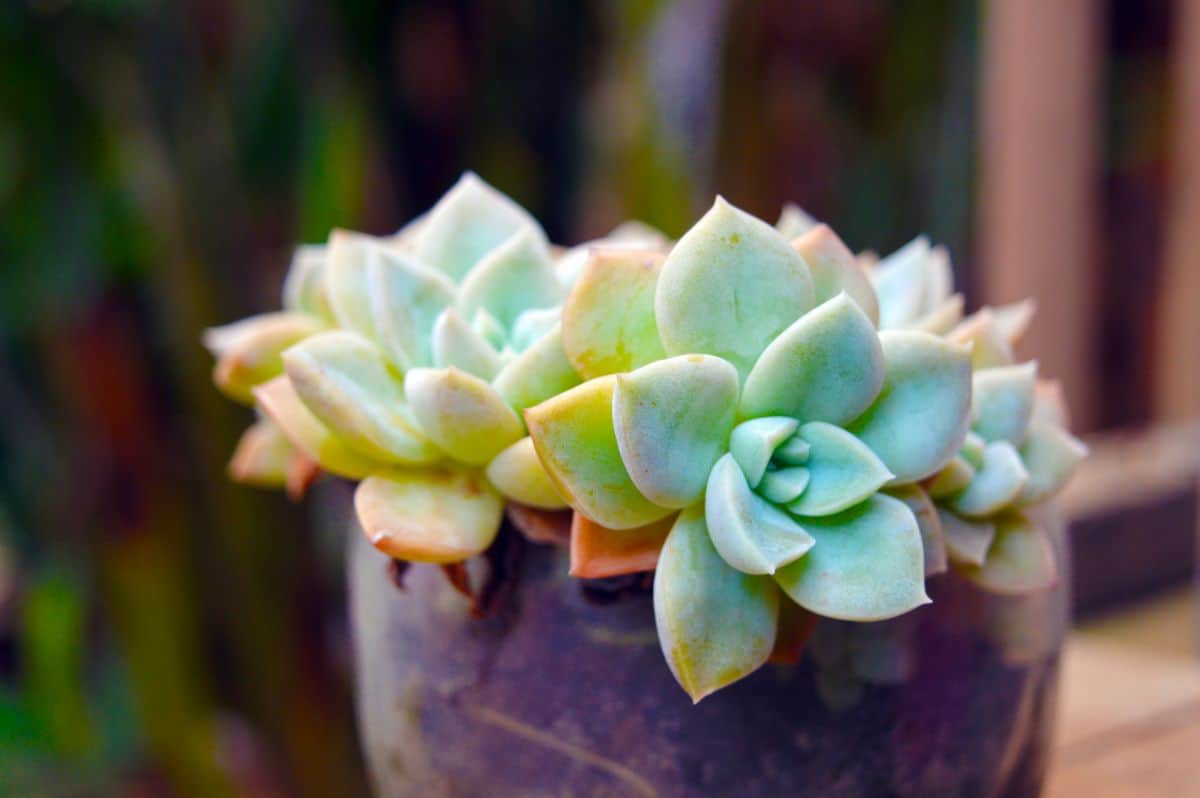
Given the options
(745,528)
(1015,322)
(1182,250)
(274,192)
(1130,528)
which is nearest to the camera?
(745,528)

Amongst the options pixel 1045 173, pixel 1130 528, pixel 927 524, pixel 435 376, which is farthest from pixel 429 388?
pixel 1045 173

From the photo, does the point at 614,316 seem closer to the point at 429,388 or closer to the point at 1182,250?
the point at 429,388

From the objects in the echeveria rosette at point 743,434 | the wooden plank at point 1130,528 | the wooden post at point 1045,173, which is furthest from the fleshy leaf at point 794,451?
the wooden post at point 1045,173

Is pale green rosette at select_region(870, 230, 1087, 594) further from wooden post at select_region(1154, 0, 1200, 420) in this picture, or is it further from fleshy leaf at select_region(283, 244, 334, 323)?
wooden post at select_region(1154, 0, 1200, 420)

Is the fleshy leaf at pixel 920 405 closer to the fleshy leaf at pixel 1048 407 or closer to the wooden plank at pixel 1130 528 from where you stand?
the fleshy leaf at pixel 1048 407

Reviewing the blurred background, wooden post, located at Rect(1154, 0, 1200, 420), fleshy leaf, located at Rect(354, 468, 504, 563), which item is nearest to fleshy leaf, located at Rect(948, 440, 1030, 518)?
fleshy leaf, located at Rect(354, 468, 504, 563)

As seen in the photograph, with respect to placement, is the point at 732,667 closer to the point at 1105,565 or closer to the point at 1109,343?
the point at 1105,565
